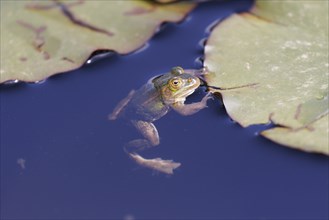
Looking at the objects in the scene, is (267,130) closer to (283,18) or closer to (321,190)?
(321,190)

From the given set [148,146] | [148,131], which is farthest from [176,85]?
[148,146]

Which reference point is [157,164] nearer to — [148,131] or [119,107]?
[148,131]

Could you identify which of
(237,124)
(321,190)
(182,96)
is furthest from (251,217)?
(182,96)

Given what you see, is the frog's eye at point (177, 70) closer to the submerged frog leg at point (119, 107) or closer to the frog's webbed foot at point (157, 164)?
the submerged frog leg at point (119, 107)

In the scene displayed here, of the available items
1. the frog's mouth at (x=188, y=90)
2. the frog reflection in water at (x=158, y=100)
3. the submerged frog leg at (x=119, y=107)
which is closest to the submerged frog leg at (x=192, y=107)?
the frog reflection in water at (x=158, y=100)

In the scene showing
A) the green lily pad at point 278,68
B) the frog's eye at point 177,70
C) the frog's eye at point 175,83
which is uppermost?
the green lily pad at point 278,68

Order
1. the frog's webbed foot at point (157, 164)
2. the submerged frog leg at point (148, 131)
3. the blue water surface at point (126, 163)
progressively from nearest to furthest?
the blue water surface at point (126, 163) < the frog's webbed foot at point (157, 164) < the submerged frog leg at point (148, 131)

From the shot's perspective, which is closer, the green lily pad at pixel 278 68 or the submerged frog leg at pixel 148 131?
the green lily pad at pixel 278 68

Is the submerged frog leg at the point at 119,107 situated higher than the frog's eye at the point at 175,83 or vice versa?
the frog's eye at the point at 175,83

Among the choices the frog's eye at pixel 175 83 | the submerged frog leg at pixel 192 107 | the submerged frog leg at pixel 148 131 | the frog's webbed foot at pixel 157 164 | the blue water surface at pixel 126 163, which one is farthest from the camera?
the frog's eye at pixel 175 83
